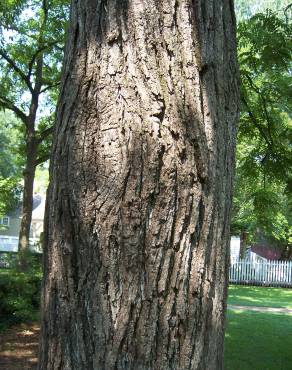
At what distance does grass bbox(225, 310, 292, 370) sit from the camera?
885 cm

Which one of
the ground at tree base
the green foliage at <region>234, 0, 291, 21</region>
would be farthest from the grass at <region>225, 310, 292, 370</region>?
the green foliage at <region>234, 0, 291, 21</region>

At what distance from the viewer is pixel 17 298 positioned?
1126cm

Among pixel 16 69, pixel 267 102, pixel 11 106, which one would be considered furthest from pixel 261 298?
pixel 267 102

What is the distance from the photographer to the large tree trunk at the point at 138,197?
1.72m

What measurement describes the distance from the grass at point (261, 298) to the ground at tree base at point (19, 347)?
976 cm

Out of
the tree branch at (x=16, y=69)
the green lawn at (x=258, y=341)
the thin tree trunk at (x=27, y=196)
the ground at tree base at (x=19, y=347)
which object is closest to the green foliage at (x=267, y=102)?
the green lawn at (x=258, y=341)

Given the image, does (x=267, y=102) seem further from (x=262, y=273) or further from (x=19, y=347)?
(x=262, y=273)

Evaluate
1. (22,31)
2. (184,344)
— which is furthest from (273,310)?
(184,344)

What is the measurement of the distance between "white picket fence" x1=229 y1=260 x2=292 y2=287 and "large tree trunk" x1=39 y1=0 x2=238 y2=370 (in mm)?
27816

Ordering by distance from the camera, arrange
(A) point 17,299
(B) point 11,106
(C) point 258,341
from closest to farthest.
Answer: (C) point 258,341, (A) point 17,299, (B) point 11,106

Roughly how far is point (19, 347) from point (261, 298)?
568 inches

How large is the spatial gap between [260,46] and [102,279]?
5960 mm

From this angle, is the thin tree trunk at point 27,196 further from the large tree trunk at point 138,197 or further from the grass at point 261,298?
the large tree trunk at point 138,197

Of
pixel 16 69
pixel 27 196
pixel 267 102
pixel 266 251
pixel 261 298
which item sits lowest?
pixel 261 298
